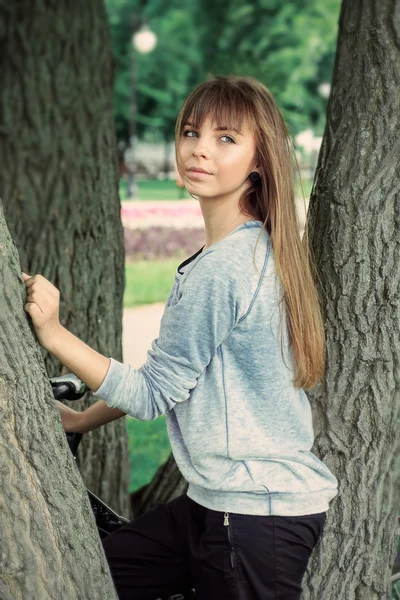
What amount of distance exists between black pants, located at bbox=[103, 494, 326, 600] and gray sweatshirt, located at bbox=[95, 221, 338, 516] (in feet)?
0.15

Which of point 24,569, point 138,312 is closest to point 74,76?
point 24,569

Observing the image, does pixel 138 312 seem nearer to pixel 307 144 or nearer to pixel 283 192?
pixel 283 192

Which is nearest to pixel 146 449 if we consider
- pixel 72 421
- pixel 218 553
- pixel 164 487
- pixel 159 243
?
pixel 164 487

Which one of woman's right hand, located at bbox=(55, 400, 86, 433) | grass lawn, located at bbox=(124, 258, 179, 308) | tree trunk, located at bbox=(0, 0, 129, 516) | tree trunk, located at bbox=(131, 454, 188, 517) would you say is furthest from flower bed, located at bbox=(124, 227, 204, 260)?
woman's right hand, located at bbox=(55, 400, 86, 433)

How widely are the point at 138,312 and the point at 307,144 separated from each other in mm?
23603

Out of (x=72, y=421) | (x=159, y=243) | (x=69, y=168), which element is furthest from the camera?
(x=159, y=243)

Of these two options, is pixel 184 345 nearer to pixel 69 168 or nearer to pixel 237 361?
pixel 237 361

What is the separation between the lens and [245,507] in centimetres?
202

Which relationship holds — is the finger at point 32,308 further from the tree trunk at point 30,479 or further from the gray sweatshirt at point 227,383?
the gray sweatshirt at point 227,383

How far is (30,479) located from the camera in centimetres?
193

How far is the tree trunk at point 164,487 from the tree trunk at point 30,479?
148 centimetres

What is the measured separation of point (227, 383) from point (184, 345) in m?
0.14

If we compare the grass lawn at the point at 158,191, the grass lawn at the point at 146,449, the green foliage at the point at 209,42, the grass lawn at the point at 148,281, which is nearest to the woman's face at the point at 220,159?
the grass lawn at the point at 146,449

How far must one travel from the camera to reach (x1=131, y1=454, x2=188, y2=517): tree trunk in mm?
3553
